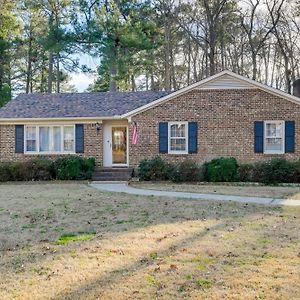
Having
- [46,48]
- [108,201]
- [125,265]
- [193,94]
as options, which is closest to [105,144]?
[193,94]

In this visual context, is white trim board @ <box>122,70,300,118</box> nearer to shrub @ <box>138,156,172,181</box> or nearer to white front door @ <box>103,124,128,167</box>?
white front door @ <box>103,124,128,167</box>

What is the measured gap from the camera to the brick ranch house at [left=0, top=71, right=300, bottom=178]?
61.9ft

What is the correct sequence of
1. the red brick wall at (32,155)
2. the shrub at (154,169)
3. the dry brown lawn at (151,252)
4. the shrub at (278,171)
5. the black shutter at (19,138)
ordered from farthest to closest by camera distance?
the black shutter at (19,138) < the red brick wall at (32,155) < the shrub at (154,169) < the shrub at (278,171) < the dry brown lawn at (151,252)

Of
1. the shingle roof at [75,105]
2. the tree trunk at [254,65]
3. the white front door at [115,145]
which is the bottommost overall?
the white front door at [115,145]

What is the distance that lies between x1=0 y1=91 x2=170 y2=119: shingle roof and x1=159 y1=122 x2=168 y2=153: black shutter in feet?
8.16

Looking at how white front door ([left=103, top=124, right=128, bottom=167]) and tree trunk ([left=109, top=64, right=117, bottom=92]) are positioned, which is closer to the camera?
white front door ([left=103, top=124, right=128, bottom=167])

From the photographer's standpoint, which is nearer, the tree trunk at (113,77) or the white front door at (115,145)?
the white front door at (115,145)

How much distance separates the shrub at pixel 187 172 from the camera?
58.0ft

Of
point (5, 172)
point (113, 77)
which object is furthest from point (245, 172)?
point (113, 77)

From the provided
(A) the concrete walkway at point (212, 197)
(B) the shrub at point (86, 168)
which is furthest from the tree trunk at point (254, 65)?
(A) the concrete walkway at point (212, 197)

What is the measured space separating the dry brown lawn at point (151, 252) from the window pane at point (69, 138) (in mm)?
9688

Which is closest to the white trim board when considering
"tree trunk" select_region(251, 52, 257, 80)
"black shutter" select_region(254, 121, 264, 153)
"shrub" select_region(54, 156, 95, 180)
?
"black shutter" select_region(254, 121, 264, 153)

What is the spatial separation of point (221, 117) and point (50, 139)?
824 cm

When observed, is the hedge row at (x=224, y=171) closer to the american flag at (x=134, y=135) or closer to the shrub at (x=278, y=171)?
the shrub at (x=278, y=171)
